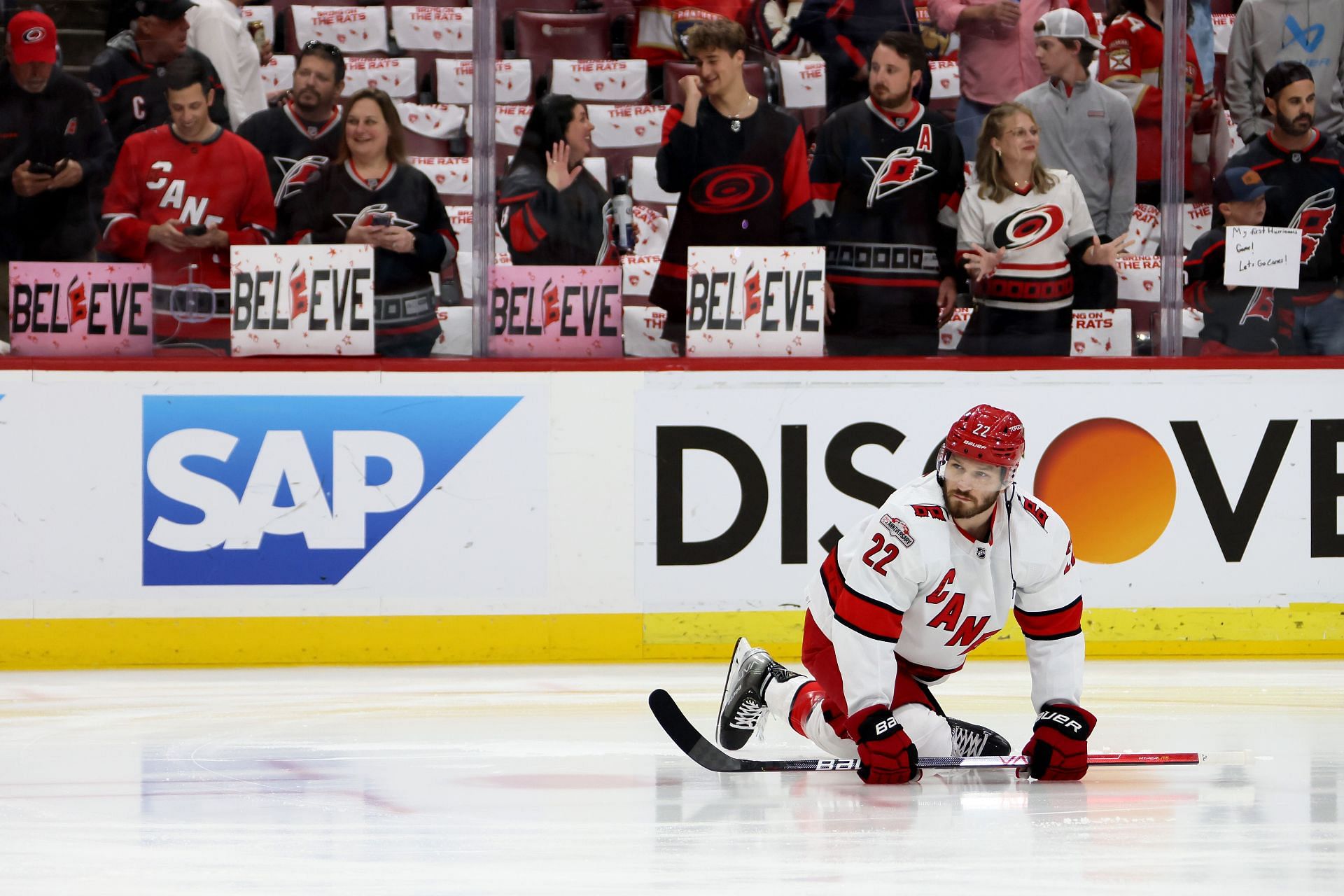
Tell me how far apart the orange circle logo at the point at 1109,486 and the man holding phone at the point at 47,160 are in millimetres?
3547

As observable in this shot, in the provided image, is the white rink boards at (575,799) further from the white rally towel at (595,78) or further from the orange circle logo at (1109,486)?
the white rally towel at (595,78)

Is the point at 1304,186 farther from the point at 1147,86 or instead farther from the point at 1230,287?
the point at 1147,86

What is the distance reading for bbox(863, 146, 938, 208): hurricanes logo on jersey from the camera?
6191 mm

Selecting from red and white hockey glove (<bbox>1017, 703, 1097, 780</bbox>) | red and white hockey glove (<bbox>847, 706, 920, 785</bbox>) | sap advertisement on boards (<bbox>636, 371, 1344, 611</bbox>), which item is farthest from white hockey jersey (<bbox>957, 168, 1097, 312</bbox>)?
red and white hockey glove (<bbox>847, 706, 920, 785</bbox>)

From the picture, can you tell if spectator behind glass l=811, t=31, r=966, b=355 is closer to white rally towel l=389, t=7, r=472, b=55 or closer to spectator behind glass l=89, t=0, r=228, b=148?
white rally towel l=389, t=7, r=472, b=55

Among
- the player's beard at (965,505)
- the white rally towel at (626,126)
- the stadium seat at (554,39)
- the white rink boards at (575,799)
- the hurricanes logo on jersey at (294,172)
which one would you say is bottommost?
the white rink boards at (575,799)

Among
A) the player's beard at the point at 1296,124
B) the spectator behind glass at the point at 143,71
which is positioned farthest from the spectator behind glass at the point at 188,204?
the player's beard at the point at 1296,124

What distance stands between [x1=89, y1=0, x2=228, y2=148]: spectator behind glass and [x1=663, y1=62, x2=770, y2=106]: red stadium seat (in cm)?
159

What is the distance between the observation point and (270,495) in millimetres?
5719

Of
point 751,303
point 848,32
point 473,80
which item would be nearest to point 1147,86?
point 848,32

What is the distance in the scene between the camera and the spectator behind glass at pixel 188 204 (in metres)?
5.95

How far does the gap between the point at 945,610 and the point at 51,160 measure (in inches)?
149

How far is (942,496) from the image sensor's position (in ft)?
12.6

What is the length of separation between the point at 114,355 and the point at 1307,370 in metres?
4.29
